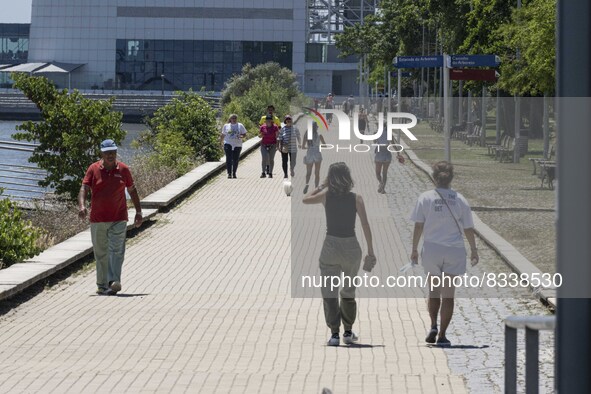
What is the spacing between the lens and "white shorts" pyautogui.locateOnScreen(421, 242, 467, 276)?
10.8 meters

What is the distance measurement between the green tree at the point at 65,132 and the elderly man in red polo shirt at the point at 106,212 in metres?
11.3

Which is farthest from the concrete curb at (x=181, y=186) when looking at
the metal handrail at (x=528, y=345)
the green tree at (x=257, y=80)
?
the green tree at (x=257, y=80)

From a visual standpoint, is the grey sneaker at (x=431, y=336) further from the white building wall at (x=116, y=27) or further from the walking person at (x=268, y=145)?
the white building wall at (x=116, y=27)

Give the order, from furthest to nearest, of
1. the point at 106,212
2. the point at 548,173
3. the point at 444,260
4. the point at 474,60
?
the point at 548,173, the point at 474,60, the point at 106,212, the point at 444,260

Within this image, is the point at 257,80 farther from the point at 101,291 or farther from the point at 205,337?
the point at 205,337

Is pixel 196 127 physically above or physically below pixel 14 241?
above

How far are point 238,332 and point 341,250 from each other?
1.35 m

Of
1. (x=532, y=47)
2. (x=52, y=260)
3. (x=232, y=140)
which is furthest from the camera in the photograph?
(x=232, y=140)

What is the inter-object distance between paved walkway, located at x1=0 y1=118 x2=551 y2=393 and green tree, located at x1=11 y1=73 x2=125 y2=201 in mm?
7539

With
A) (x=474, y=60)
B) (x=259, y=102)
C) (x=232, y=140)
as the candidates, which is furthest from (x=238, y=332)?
(x=259, y=102)

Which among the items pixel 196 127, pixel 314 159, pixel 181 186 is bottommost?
pixel 181 186

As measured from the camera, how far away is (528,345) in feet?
16.8

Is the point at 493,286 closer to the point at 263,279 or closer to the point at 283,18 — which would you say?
the point at 263,279

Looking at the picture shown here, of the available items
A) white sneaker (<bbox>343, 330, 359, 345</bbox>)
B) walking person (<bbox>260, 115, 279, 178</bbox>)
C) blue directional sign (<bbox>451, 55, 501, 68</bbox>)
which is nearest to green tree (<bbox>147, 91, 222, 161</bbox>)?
walking person (<bbox>260, 115, 279, 178</bbox>)
